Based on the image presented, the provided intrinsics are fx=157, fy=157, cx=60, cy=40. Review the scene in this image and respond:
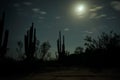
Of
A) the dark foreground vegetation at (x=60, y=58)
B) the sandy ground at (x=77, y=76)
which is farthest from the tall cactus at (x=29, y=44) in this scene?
the sandy ground at (x=77, y=76)

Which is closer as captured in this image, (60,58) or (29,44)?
(29,44)

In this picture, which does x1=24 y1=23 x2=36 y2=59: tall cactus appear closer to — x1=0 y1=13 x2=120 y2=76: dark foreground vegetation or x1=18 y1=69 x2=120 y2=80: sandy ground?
x1=0 y1=13 x2=120 y2=76: dark foreground vegetation

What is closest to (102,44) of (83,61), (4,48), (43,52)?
(83,61)

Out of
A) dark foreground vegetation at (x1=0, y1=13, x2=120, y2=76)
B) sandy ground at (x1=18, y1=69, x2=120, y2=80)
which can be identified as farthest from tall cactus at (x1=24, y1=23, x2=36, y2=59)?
→ sandy ground at (x1=18, y1=69, x2=120, y2=80)

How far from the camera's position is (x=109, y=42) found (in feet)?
97.6

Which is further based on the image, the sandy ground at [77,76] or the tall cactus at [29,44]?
the tall cactus at [29,44]

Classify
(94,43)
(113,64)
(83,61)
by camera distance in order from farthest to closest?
(94,43) → (83,61) → (113,64)

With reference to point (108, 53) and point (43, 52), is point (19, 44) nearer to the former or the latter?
point (43, 52)

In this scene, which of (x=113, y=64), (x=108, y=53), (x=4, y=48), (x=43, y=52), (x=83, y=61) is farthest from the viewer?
(x=43, y=52)

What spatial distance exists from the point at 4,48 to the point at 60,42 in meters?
13.5

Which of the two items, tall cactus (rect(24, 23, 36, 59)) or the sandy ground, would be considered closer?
the sandy ground

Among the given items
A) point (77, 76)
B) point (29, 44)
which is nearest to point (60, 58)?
point (29, 44)

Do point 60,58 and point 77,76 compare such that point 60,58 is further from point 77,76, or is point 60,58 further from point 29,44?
point 77,76

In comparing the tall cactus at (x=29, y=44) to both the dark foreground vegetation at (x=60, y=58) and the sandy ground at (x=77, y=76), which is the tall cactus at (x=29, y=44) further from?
the sandy ground at (x=77, y=76)
